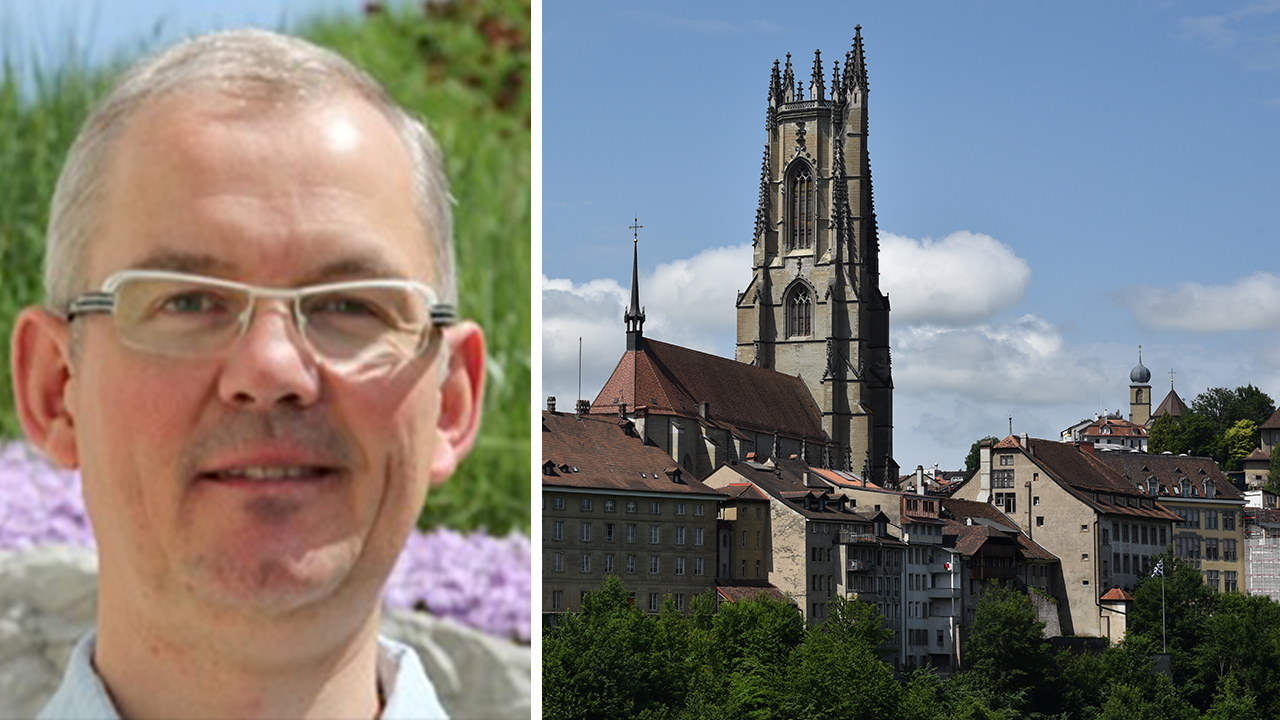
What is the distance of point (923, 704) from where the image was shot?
4119 centimetres

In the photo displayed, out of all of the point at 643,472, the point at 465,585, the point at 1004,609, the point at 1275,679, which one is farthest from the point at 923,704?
the point at 465,585

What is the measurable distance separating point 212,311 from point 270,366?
0.42 feet

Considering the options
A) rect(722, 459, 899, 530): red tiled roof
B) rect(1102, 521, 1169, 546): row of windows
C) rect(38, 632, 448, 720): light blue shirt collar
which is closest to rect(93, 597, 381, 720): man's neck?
rect(38, 632, 448, 720): light blue shirt collar

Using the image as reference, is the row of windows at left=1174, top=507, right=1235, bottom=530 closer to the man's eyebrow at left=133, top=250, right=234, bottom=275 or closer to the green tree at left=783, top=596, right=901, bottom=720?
the green tree at left=783, top=596, right=901, bottom=720

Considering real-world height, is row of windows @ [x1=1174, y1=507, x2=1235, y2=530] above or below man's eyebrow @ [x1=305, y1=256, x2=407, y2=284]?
below

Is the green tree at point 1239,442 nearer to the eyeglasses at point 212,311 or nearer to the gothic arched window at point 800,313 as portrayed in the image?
the gothic arched window at point 800,313

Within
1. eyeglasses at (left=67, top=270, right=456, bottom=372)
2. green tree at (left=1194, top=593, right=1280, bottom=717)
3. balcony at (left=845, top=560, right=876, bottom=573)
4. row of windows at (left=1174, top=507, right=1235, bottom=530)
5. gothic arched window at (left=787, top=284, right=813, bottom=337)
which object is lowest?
green tree at (left=1194, top=593, right=1280, bottom=717)

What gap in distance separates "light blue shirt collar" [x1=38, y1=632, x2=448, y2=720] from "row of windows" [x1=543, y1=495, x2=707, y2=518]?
38.0m

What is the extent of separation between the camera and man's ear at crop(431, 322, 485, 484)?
249 centimetres

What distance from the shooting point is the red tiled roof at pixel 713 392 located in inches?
2216

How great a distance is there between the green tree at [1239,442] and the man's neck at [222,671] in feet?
268

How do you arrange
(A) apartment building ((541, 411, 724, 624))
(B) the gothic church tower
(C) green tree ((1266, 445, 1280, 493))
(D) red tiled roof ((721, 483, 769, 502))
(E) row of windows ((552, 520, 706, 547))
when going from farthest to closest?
(C) green tree ((1266, 445, 1280, 493)), (B) the gothic church tower, (D) red tiled roof ((721, 483, 769, 502)), (E) row of windows ((552, 520, 706, 547)), (A) apartment building ((541, 411, 724, 624))

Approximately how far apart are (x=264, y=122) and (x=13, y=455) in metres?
0.80

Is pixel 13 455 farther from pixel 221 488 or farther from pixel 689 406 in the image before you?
pixel 689 406
